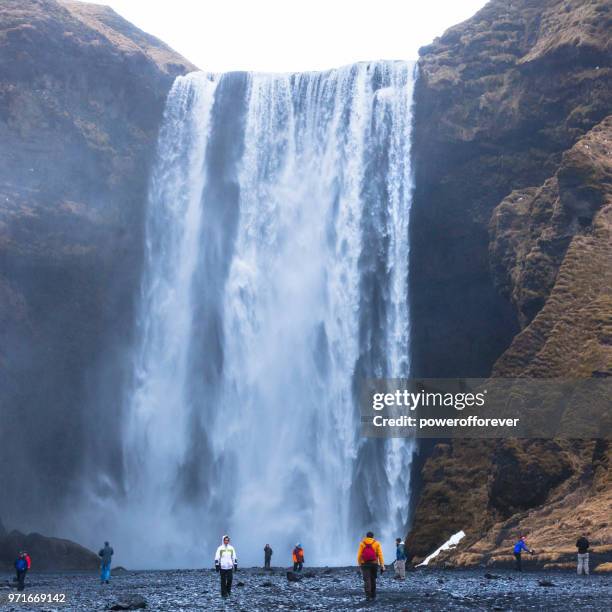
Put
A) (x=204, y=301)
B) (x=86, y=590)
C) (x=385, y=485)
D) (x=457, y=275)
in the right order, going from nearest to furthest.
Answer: (x=86, y=590) < (x=385, y=485) < (x=457, y=275) < (x=204, y=301)

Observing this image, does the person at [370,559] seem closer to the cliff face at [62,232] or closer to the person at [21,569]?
the person at [21,569]

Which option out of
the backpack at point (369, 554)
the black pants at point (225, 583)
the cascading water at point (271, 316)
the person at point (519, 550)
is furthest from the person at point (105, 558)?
the cascading water at point (271, 316)

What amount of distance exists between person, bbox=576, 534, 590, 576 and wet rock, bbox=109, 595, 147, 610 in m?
12.5

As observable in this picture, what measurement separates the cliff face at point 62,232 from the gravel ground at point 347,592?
2015cm

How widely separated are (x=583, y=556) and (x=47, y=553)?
26.8 meters

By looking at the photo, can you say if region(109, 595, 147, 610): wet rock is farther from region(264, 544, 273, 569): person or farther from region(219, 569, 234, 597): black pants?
region(264, 544, 273, 569): person

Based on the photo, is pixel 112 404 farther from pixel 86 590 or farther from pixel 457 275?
pixel 86 590

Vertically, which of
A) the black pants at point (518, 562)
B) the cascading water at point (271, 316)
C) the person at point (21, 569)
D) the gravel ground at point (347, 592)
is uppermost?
the cascading water at point (271, 316)

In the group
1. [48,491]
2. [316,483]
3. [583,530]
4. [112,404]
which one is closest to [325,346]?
[316,483]

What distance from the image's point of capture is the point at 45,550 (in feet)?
148

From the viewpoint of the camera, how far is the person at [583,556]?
2733 centimetres

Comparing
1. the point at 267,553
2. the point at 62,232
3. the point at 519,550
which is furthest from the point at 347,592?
the point at 62,232

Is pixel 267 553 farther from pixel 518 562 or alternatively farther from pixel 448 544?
pixel 518 562

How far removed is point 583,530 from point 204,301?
99.8ft
